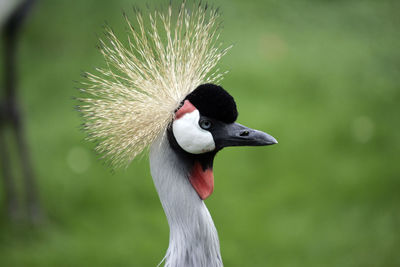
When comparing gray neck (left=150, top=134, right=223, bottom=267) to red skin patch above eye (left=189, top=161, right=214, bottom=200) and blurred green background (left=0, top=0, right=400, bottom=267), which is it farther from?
blurred green background (left=0, top=0, right=400, bottom=267)

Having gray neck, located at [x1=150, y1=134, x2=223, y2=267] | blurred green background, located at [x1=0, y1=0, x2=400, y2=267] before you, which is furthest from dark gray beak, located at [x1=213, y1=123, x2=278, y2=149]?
blurred green background, located at [x1=0, y1=0, x2=400, y2=267]

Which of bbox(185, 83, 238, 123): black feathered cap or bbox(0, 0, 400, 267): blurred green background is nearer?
bbox(185, 83, 238, 123): black feathered cap

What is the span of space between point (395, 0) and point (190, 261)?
11.8 ft

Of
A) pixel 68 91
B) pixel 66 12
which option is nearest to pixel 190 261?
pixel 68 91

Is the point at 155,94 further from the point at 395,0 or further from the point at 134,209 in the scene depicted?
the point at 395,0

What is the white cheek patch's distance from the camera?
1149 millimetres

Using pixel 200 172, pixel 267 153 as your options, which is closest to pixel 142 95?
pixel 200 172

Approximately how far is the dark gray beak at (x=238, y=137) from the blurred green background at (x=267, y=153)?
69cm

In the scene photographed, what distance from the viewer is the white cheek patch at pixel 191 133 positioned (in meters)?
1.15

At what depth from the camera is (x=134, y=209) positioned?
8.58ft

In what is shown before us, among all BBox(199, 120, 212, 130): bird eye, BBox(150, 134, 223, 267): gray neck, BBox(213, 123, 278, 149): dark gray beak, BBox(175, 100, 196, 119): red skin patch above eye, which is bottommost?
BBox(150, 134, 223, 267): gray neck

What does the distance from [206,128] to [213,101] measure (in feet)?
0.23

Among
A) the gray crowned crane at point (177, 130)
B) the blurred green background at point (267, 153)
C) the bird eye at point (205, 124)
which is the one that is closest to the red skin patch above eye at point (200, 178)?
the gray crowned crane at point (177, 130)

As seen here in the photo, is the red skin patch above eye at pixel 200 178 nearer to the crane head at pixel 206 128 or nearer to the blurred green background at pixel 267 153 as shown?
the crane head at pixel 206 128
